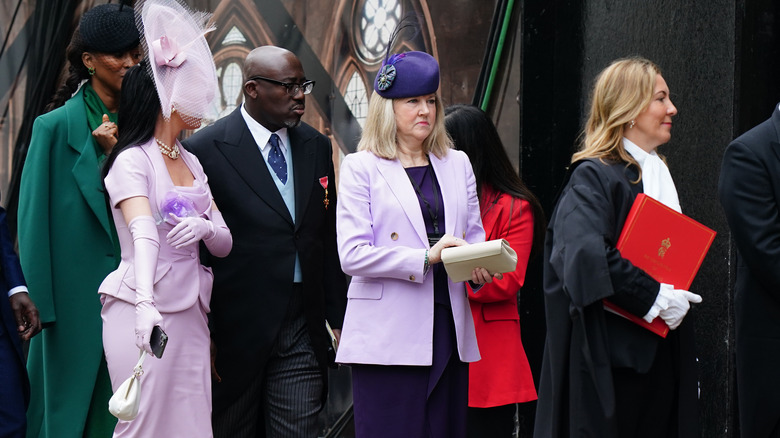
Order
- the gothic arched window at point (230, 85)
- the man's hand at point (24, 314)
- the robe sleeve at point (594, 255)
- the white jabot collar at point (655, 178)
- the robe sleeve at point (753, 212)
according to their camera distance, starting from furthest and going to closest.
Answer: the gothic arched window at point (230, 85) < the man's hand at point (24, 314) < the white jabot collar at point (655, 178) < the robe sleeve at point (753, 212) < the robe sleeve at point (594, 255)

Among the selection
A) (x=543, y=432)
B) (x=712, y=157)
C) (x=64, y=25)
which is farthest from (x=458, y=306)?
(x=64, y=25)

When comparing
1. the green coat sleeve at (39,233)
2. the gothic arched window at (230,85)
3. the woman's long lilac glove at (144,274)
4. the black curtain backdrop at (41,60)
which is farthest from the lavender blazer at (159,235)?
the black curtain backdrop at (41,60)

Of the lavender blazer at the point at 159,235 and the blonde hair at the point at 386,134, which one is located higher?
the blonde hair at the point at 386,134

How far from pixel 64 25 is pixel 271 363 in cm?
505

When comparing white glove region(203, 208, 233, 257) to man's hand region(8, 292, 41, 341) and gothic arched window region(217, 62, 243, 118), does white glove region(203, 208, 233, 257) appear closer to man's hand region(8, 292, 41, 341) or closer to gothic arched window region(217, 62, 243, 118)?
man's hand region(8, 292, 41, 341)

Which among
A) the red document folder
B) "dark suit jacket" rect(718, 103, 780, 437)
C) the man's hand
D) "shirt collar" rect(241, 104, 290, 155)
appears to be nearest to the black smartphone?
the man's hand

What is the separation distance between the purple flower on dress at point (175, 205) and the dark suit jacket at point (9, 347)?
95 centimetres

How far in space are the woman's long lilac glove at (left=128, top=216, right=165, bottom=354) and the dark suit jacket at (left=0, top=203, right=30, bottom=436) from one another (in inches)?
33.4

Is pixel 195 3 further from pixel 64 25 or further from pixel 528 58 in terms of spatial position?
pixel 528 58

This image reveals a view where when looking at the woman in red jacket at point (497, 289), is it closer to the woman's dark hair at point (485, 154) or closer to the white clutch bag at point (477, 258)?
the woman's dark hair at point (485, 154)

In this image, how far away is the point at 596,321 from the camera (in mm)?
4324

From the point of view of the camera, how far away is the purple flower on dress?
4.51 meters

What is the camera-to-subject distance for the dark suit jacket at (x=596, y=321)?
4.25 metres

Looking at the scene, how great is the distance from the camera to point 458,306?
468 cm
